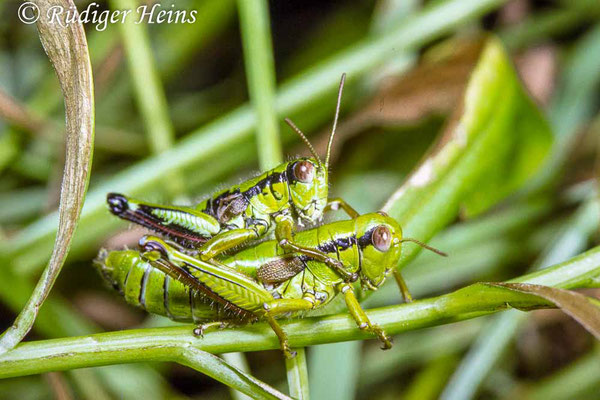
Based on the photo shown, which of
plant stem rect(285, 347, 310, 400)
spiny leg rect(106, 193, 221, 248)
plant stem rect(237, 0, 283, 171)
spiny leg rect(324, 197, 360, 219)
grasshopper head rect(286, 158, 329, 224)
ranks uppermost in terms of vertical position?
plant stem rect(237, 0, 283, 171)

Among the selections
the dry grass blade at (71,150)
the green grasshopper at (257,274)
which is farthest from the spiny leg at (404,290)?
the dry grass blade at (71,150)

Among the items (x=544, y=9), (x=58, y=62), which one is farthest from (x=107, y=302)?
(x=544, y=9)

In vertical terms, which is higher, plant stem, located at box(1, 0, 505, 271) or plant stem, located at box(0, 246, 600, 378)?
plant stem, located at box(1, 0, 505, 271)

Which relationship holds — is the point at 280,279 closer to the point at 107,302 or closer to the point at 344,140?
the point at 344,140

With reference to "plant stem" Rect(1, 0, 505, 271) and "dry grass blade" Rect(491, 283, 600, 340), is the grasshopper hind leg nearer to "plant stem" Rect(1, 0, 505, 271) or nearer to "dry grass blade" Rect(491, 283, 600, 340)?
"dry grass blade" Rect(491, 283, 600, 340)

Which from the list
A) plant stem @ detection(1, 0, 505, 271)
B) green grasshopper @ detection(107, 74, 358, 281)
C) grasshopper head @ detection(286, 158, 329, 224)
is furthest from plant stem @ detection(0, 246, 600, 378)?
plant stem @ detection(1, 0, 505, 271)

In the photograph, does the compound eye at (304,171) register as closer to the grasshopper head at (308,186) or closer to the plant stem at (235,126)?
the grasshopper head at (308,186)
